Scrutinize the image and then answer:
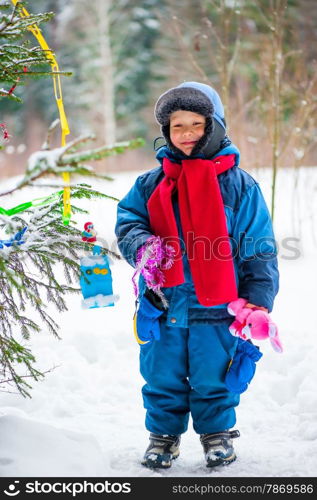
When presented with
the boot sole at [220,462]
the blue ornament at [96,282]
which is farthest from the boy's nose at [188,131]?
the boot sole at [220,462]

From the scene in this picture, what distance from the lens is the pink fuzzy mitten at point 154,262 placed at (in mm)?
2291

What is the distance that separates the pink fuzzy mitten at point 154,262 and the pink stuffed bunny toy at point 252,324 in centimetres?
32

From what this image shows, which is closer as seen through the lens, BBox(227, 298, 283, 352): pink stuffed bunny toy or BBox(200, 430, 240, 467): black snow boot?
BBox(227, 298, 283, 352): pink stuffed bunny toy

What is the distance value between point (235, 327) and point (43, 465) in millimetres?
1003

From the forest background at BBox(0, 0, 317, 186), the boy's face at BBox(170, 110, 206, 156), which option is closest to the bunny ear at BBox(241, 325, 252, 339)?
the boy's face at BBox(170, 110, 206, 156)

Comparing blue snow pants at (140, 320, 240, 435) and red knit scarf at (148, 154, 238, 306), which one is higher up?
red knit scarf at (148, 154, 238, 306)

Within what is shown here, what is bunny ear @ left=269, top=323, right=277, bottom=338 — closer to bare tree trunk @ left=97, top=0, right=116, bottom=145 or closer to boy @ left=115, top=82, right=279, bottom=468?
boy @ left=115, top=82, right=279, bottom=468

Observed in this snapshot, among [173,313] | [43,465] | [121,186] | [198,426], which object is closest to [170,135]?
[173,313]

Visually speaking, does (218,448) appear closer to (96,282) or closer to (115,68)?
(96,282)

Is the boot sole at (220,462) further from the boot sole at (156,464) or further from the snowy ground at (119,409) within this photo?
the boot sole at (156,464)

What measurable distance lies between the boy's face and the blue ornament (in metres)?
0.65

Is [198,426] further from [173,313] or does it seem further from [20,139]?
[20,139]

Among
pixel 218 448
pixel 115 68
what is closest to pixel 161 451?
pixel 218 448

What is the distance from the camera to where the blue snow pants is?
2.43m
